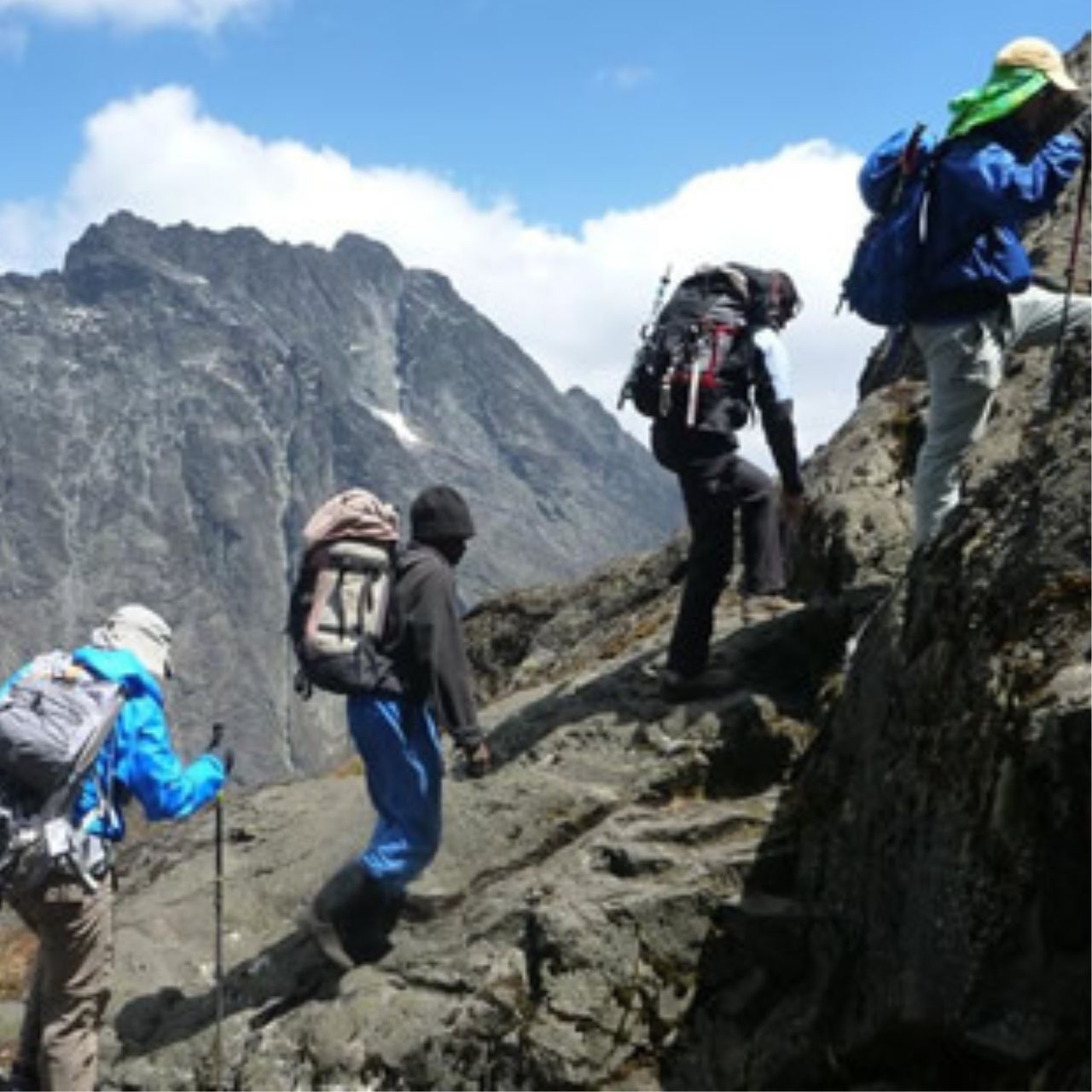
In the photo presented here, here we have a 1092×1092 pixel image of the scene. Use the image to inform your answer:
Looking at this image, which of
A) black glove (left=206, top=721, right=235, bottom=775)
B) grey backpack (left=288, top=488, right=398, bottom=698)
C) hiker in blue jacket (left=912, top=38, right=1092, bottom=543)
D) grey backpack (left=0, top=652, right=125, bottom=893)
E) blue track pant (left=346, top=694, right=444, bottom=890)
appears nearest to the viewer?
grey backpack (left=0, top=652, right=125, bottom=893)

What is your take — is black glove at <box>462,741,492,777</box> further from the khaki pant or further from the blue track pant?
the khaki pant

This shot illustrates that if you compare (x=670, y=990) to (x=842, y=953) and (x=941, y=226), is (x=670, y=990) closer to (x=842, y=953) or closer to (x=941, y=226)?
(x=842, y=953)

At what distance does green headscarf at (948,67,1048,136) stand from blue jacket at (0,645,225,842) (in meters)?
7.87

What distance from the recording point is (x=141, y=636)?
1170 centimetres

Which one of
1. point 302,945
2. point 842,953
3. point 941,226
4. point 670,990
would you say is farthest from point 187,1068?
point 941,226

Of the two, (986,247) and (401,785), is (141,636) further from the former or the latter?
(986,247)

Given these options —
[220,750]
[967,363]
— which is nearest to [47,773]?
[220,750]

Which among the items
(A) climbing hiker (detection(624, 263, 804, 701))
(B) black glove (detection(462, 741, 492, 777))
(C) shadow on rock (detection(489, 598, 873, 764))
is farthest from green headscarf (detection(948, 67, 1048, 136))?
(B) black glove (detection(462, 741, 492, 777))

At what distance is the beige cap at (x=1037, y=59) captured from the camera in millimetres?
10742

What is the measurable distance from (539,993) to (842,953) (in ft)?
8.75

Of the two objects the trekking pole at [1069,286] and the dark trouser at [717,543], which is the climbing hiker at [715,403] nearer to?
the dark trouser at [717,543]

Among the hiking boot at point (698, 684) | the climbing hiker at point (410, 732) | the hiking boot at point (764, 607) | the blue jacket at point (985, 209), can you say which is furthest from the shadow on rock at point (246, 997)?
the blue jacket at point (985, 209)

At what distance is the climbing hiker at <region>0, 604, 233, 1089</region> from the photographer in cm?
1081

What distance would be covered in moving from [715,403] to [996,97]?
372 centimetres
